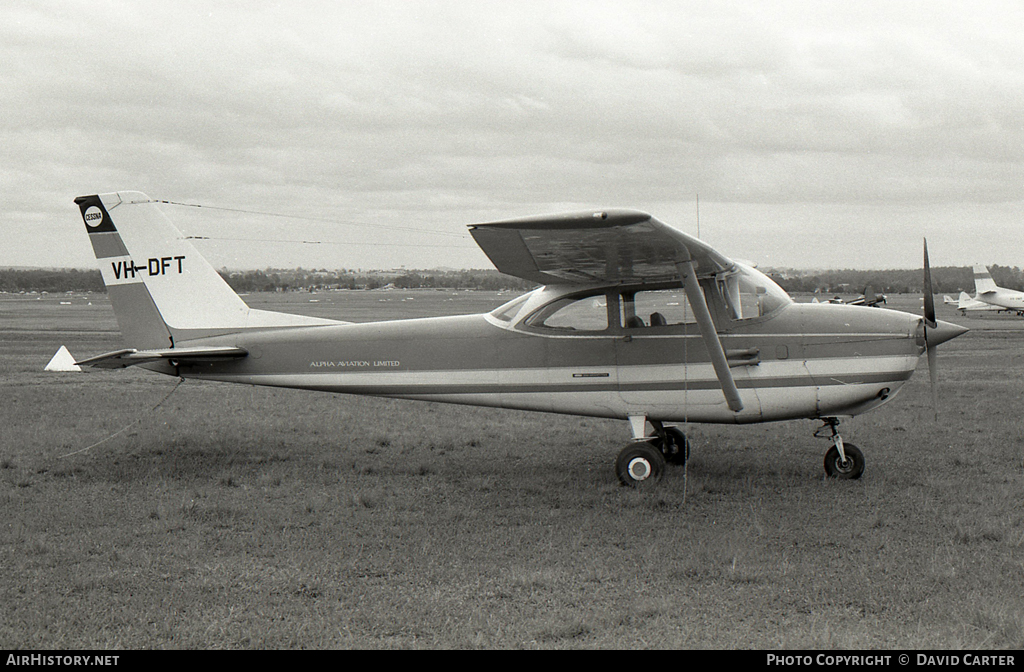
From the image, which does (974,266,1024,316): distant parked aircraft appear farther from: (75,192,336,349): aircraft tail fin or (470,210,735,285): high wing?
(75,192,336,349): aircraft tail fin

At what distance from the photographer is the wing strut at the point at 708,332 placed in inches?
281

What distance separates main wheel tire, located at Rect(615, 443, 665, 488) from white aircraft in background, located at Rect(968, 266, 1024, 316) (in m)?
51.3

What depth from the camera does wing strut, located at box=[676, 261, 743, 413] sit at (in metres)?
7.15

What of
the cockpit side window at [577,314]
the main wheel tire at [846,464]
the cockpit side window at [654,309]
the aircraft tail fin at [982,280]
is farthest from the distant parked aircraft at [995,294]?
the cockpit side window at [577,314]

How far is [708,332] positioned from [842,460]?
217cm

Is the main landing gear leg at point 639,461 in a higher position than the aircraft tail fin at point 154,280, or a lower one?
lower

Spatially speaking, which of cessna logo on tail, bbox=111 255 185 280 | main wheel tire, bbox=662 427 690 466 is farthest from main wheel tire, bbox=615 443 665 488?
cessna logo on tail, bbox=111 255 185 280

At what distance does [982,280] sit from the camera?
52.5 metres

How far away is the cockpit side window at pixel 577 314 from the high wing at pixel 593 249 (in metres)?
0.19

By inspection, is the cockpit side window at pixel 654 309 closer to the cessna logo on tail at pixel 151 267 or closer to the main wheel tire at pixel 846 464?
the main wheel tire at pixel 846 464

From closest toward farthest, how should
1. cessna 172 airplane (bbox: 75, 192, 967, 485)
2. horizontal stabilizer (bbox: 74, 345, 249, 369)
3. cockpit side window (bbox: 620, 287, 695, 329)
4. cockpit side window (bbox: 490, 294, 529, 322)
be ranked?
cessna 172 airplane (bbox: 75, 192, 967, 485)
cockpit side window (bbox: 620, 287, 695, 329)
horizontal stabilizer (bbox: 74, 345, 249, 369)
cockpit side window (bbox: 490, 294, 529, 322)

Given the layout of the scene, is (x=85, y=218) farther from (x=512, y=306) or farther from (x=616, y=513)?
(x=616, y=513)

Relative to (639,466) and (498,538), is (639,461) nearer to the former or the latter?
(639,466)
